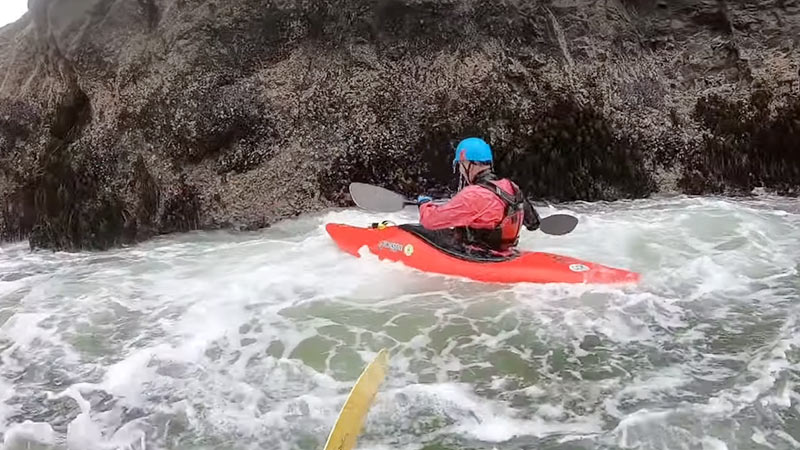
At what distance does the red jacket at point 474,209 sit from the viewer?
16.9ft

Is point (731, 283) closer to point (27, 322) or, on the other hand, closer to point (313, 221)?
point (313, 221)

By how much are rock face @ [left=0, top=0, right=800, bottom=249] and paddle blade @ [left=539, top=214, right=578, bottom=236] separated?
78.7 inches

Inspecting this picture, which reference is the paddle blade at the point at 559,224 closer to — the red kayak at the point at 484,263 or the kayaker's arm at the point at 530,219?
the kayaker's arm at the point at 530,219

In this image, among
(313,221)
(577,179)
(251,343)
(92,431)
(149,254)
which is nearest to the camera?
(92,431)

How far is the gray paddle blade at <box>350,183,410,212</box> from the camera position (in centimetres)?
648

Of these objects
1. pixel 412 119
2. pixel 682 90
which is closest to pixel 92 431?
pixel 412 119

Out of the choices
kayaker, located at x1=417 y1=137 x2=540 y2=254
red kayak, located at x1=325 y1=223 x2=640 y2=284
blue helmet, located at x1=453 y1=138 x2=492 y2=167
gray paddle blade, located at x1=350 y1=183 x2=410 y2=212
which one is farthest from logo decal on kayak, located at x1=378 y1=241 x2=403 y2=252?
blue helmet, located at x1=453 y1=138 x2=492 y2=167

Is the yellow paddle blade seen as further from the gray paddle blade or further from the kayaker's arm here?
the gray paddle blade

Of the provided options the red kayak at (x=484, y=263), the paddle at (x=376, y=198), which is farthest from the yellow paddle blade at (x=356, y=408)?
the paddle at (x=376, y=198)

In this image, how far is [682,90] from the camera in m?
7.96

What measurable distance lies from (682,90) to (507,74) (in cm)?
196

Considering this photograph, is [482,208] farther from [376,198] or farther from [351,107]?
[351,107]

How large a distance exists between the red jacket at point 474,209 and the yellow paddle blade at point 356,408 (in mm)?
1525

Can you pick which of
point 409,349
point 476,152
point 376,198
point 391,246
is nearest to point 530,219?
point 476,152
